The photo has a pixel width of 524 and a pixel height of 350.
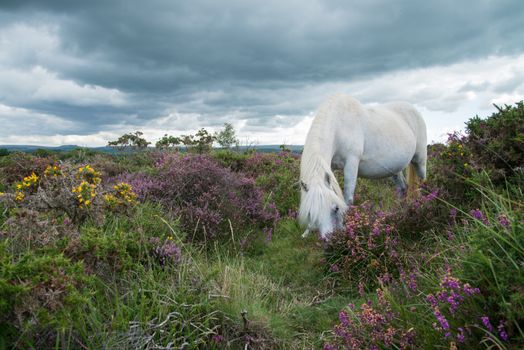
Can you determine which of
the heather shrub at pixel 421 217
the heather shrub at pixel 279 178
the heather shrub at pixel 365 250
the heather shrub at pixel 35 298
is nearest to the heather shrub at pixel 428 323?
the heather shrub at pixel 365 250

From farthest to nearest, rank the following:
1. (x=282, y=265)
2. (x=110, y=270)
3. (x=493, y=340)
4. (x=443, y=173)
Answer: (x=282, y=265), (x=443, y=173), (x=110, y=270), (x=493, y=340)

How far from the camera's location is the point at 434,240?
4352mm

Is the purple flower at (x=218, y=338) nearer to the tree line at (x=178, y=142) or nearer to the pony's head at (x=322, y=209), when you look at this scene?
the pony's head at (x=322, y=209)

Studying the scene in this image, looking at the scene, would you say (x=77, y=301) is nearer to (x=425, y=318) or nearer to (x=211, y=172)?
(x=425, y=318)

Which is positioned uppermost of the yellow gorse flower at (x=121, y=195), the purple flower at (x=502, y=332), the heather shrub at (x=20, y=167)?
the heather shrub at (x=20, y=167)

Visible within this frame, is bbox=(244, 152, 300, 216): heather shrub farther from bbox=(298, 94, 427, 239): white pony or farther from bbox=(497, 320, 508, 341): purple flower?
bbox=(497, 320, 508, 341): purple flower

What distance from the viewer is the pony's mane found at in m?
5.04

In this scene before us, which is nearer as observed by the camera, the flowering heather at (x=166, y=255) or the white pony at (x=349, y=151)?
the flowering heather at (x=166, y=255)

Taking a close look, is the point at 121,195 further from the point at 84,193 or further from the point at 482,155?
the point at 482,155

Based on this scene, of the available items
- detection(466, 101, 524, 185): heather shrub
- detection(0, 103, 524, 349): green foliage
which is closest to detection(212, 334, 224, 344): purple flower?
detection(0, 103, 524, 349): green foliage

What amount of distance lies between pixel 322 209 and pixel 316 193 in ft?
0.72

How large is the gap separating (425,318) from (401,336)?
297 millimetres

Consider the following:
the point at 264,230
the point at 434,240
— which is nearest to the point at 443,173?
the point at 434,240

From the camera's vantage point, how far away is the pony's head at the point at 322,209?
5.03 meters
